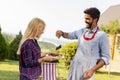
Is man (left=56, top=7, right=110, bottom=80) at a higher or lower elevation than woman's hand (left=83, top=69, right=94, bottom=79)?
higher

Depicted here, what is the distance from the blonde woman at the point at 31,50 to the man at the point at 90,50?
1.50 ft

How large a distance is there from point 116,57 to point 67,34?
2240 centimetres

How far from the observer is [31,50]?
4980 millimetres

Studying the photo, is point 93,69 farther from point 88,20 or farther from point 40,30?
point 40,30

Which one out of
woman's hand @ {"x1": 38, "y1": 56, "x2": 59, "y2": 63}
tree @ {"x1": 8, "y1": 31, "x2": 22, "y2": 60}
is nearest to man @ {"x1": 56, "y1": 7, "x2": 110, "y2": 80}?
woman's hand @ {"x1": 38, "y1": 56, "x2": 59, "y2": 63}

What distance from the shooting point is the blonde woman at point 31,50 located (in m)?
4.95

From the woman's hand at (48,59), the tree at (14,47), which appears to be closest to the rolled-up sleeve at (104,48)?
the woman's hand at (48,59)

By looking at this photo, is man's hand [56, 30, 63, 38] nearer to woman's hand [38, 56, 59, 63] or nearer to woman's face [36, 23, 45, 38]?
woman's hand [38, 56, 59, 63]

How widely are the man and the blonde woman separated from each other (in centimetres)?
46

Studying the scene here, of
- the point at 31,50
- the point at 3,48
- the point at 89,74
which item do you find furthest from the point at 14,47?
the point at 89,74

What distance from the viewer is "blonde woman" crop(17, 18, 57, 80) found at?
16.3 feet

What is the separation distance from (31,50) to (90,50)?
72cm

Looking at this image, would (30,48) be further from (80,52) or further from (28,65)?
(80,52)

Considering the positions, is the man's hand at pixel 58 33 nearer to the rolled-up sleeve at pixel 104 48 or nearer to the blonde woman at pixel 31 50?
the blonde woman at pixel 31 50
